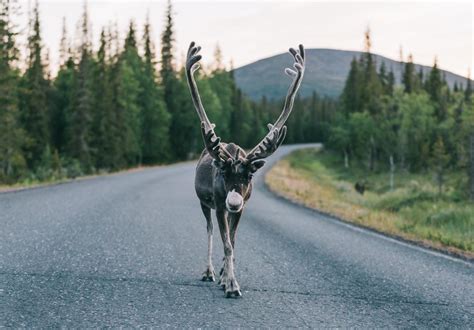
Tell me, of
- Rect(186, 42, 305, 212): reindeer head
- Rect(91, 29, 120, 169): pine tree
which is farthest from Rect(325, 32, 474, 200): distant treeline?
Rect(186, 42, 305, 212): reindeer head

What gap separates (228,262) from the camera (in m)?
5.61

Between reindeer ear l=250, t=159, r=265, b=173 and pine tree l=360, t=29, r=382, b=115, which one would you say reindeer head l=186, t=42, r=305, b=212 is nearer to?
reindeer ear l=250, t=159, r=265, b=173

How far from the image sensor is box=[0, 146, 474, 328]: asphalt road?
4.79 meters

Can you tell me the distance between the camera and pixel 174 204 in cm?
1528

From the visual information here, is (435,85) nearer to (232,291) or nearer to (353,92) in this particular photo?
(353,92)

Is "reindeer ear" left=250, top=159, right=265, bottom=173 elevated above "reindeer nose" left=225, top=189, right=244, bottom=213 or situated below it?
above

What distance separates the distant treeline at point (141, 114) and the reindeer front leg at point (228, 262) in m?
23.3

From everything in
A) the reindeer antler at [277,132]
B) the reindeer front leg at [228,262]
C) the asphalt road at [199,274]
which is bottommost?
the asphalt road at [199,274]

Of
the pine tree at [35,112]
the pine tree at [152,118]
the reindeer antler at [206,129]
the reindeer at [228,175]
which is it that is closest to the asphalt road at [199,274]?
the reindeer at [228,175]

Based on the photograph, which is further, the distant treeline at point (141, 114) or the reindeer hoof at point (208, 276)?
the distant treeline at point (141, 114)

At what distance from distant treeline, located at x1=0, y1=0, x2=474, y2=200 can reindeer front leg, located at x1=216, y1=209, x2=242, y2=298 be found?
23.3m

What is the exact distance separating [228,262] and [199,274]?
3.53 ft

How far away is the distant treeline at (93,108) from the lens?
3488 centimetres

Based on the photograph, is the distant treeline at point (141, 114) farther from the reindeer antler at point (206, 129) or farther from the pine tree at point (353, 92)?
the reindeer antler at point (206, 129)
